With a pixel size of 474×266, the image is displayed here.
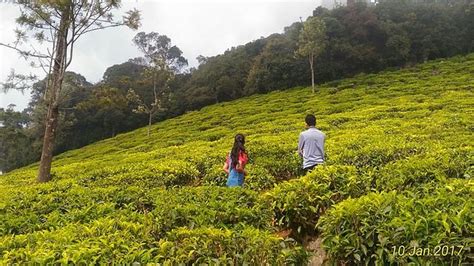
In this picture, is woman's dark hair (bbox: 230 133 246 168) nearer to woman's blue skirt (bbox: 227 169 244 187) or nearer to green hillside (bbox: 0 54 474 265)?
woman's blue skirt (bbox: 227 169 244 187)

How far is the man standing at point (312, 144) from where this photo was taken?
9.41m

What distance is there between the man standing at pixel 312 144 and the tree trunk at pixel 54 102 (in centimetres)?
1064

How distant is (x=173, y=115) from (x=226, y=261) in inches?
2222

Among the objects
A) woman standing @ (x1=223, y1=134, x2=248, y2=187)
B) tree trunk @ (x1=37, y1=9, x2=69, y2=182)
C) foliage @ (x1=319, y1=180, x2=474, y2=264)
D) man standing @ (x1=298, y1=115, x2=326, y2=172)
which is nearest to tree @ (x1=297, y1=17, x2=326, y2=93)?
tree trunk @ (x1=37, y1=9, x2=69, y2=182)

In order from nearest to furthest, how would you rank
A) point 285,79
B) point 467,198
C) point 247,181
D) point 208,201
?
point 467,198, point 208,201, point 247,181, point 285,79

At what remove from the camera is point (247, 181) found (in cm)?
1101

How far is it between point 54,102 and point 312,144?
1094cm

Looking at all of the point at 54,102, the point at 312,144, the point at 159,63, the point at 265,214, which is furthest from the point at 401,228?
the point at 159,63

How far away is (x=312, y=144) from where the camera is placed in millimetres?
9422

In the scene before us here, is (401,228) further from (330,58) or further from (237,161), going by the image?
(330,58)

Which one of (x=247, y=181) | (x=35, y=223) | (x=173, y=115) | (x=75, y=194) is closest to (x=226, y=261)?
(x=35, y=223)

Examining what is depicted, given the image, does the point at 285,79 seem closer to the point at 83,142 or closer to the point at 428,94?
the point at 428,94

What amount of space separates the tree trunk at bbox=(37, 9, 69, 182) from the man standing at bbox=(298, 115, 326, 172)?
1064cm

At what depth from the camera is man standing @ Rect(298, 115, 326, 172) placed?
30.9 feet
